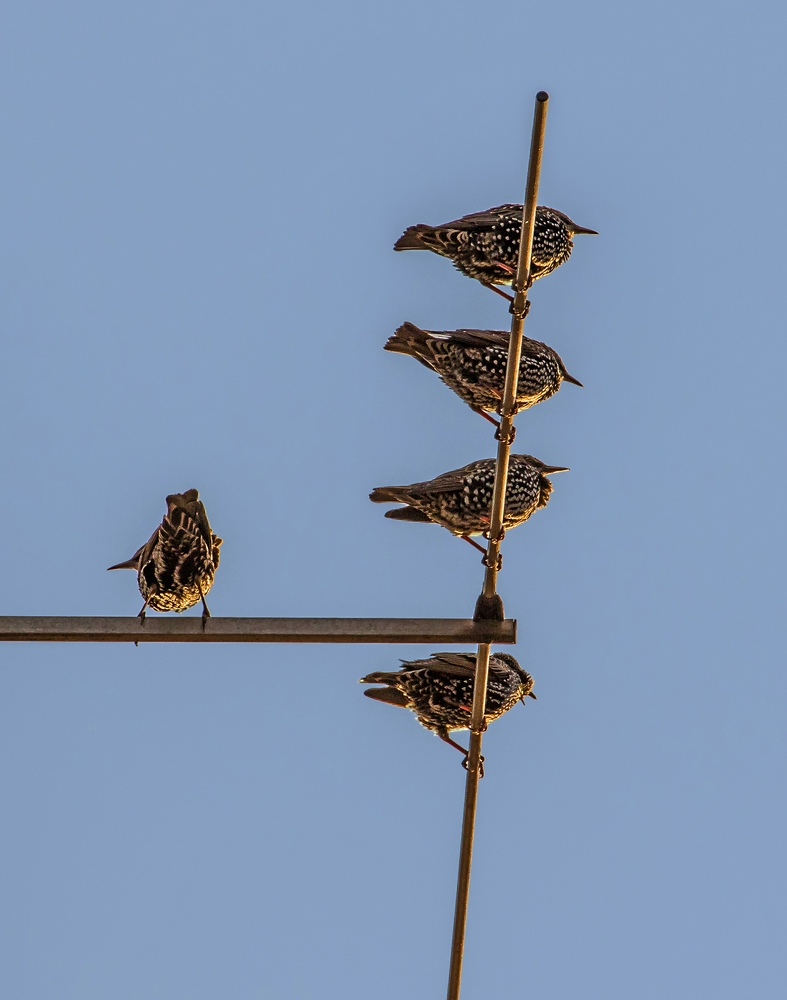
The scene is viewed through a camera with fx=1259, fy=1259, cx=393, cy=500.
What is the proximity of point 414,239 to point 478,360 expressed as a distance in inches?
29.4

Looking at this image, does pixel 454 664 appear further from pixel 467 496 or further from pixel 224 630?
pixel 224 630

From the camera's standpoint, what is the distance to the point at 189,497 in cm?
605

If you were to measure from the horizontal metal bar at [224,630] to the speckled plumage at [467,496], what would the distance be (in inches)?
48.8

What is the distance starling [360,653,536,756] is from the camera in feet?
20.6

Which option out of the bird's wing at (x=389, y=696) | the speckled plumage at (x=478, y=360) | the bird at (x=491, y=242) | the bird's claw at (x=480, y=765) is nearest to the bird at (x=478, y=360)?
the speckled plumage at (x=478, y=360)

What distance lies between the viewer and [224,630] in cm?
518

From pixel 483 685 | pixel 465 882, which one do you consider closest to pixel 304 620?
pixel 483 685

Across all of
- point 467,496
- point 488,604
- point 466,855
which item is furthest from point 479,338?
point 466,855

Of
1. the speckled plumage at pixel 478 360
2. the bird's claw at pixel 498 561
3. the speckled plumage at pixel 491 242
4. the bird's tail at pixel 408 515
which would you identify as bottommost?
the bird's claw at pixel 498 561

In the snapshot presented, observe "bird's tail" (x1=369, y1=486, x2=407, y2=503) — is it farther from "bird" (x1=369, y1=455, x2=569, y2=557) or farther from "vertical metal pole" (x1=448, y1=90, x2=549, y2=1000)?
"vertical metal pole" (x1=448, y1=90, x2=549, y2=1000)

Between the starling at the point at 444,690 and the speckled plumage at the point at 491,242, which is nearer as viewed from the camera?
the starling at the point at 444,690

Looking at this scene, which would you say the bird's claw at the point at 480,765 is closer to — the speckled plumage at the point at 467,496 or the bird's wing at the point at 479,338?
the speckled plumage at the point at 467,496

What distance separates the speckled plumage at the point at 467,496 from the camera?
6.52 metres

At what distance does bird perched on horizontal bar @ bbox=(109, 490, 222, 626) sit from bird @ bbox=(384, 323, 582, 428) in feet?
4.50
